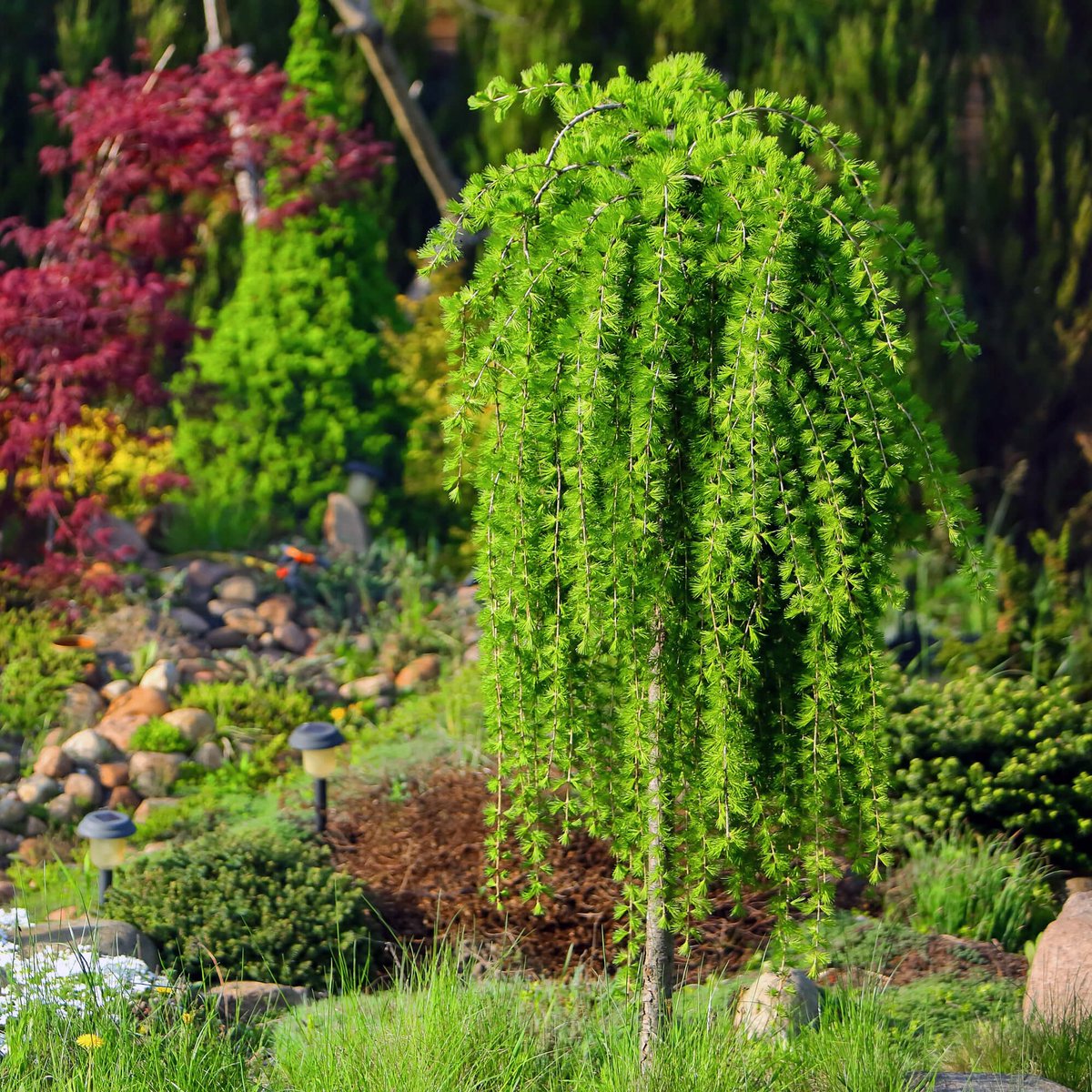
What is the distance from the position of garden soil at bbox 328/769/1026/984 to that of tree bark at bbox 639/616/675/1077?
808 millimetres

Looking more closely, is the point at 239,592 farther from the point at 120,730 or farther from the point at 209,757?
the point at 209,757

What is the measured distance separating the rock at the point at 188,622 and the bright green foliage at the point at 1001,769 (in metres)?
3.75

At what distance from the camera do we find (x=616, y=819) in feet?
12.2

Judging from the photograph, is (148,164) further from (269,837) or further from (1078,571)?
(1078,571)

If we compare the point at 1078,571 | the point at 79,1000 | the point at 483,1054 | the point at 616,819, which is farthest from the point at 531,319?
the point at 1078,571

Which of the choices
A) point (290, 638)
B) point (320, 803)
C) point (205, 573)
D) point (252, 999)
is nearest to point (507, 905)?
point (320, 803)

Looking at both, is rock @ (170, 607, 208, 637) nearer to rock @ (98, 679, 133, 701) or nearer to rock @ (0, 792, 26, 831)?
rock @ (98, 679, 133, 701)

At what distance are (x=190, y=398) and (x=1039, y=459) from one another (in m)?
5.46

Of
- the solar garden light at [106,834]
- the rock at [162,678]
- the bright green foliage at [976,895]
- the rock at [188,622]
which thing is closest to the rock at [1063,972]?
the bright green foliage at [976,895]

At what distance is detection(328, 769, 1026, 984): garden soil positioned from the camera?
16.0 ft

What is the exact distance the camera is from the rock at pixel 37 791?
6.42m

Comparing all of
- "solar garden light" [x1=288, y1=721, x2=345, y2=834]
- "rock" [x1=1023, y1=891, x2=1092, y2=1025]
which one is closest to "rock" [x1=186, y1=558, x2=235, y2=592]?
Result: "solar garden light" [x1=288, y1=721, x2=345, y2=834]

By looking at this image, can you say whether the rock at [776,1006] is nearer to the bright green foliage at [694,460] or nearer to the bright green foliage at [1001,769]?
the bright green foliage at [694,460]

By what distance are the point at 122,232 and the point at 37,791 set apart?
3.65 meters
